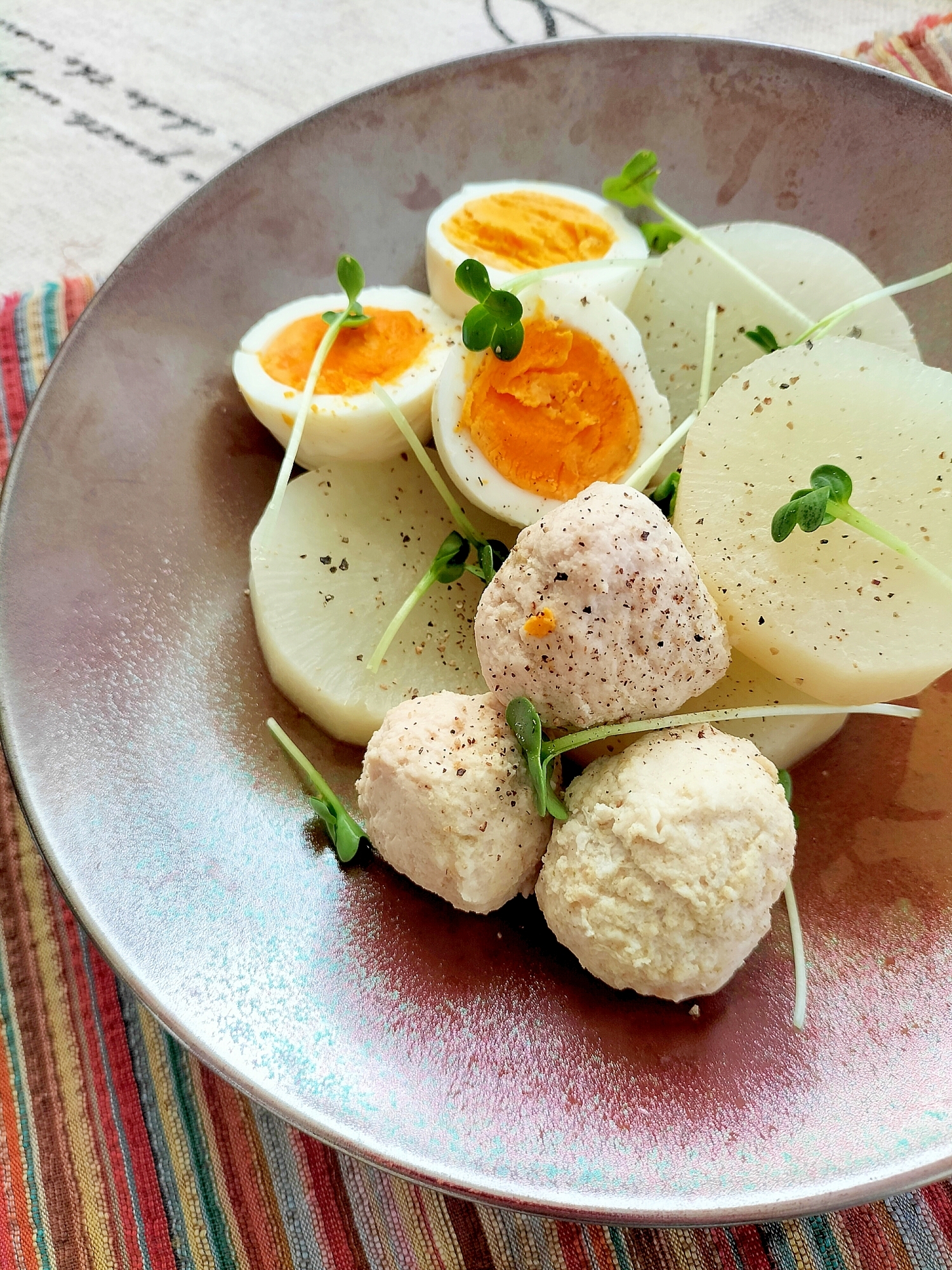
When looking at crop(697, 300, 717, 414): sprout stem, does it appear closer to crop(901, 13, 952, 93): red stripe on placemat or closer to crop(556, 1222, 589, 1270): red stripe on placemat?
crop(901, 13, 952, 93): red stripe on placemat

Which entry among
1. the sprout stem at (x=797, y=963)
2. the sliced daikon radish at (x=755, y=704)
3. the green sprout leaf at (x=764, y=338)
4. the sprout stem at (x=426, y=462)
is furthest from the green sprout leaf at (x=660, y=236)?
the sprout stem at (x=797, y=963)

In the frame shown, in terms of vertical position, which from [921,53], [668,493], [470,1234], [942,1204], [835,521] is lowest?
[470,1234]

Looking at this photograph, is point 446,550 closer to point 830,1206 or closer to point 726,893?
point 726,893

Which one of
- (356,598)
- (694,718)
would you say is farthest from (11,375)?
(694,718)

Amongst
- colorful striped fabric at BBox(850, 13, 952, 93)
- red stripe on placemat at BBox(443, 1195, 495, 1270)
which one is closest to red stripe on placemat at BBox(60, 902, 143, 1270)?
red stripe on placemat at BBox(443, 1195, 495, 1270)

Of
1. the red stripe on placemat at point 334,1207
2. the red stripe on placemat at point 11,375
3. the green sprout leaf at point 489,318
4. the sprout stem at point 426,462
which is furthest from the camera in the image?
the red stripe on placemat at point 11,375

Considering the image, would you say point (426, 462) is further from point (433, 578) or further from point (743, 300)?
point (743, 300)

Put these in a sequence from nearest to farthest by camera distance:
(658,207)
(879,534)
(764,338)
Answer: (879,534) → (764,338) → (658,207)

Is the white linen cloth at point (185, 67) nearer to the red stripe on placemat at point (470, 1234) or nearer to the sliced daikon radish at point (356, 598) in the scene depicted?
the sliced daikon radish at point (356, 598)
